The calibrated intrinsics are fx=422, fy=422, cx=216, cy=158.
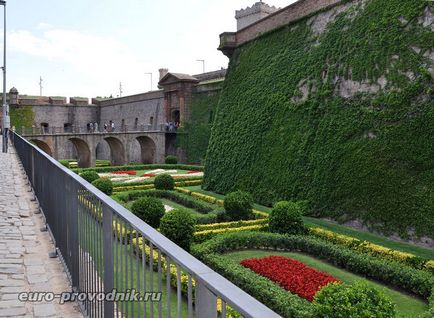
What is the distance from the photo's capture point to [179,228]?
10016mm

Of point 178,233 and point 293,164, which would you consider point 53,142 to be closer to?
point 293,164

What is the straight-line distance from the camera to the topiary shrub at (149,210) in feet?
39.3

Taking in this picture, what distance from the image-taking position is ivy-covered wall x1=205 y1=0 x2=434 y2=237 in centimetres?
1124

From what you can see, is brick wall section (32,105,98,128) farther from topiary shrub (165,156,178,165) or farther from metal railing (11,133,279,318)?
metal railing (11,133,279,318)

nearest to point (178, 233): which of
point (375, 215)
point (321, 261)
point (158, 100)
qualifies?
point (321, 261)

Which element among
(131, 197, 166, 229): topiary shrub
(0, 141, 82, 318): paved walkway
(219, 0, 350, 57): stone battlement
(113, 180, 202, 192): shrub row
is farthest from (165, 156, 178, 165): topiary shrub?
(0, 141, 82, 318): paved walkway

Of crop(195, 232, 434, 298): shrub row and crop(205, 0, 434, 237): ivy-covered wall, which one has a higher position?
crop(205, 0, 434, 237): ivy-covered wall

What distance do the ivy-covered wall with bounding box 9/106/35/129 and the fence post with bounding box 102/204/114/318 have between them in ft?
136

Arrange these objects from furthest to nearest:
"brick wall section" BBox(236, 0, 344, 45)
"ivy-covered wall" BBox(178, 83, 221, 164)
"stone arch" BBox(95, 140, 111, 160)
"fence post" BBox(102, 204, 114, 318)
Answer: "stone arch" BBox(95, 140, 111, 160) → "ivy-covered wall" BBox(178, 83, 221, 164) → "brick wall section" BBox(236, 0, 344, 45) → "fence post" BBox(102, 204, 114, 318)

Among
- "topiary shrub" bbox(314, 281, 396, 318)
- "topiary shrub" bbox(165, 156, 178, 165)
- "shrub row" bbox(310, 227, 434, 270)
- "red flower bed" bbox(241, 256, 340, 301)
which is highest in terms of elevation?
"topiary shrub" bbox(165, 156, 178, 165)

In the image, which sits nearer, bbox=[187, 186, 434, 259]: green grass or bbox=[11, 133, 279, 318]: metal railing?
bbox=[11, 133, 279, 318]: metal railing

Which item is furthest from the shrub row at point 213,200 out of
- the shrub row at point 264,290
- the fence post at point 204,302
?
the fence post at point 204,302

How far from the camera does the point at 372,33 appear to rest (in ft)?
44.1

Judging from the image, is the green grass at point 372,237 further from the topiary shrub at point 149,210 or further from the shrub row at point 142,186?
the shrub row at point 142,186
